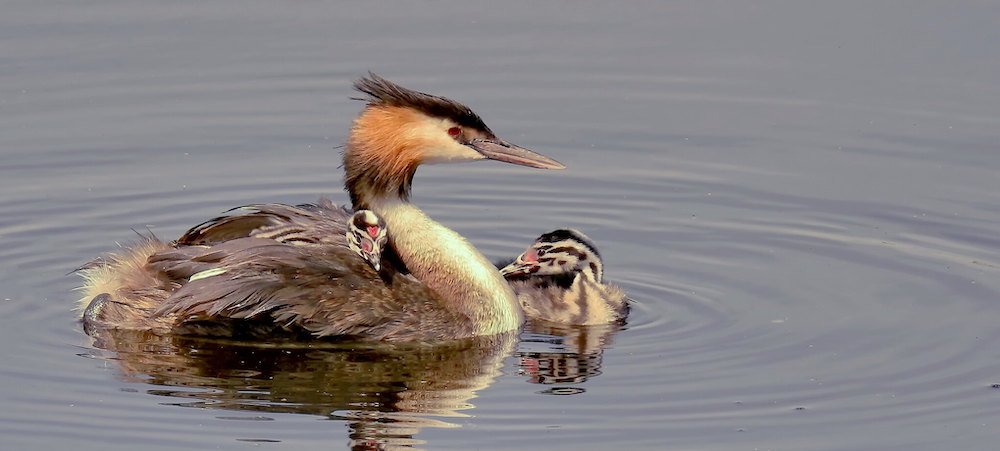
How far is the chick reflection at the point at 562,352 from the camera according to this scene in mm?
9266

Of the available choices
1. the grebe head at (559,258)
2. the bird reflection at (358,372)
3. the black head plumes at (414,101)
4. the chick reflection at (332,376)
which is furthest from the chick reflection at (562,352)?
the black head plumes at (414,101)

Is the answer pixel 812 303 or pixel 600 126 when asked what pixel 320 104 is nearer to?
pixel 600 126

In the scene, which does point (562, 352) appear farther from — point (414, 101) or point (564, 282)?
point (414, 101)

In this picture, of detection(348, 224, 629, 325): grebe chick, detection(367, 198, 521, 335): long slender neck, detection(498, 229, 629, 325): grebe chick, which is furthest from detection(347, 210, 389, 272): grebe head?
detection(498, 229, 629, 325): grebe chick

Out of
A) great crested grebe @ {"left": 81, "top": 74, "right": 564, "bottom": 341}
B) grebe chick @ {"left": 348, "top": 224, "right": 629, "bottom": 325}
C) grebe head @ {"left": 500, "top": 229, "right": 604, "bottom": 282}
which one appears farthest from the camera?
grebe head @ {"left": 500, "top": 229, "right": 604, "bottom": 282}

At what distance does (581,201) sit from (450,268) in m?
2.20

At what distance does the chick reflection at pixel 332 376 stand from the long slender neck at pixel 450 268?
126mm

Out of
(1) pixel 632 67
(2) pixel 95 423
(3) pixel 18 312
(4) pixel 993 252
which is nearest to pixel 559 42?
(1) pixel 632 67

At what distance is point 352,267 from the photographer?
9.84m

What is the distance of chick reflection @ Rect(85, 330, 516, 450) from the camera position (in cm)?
869

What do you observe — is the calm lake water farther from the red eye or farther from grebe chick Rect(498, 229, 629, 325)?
the red eye

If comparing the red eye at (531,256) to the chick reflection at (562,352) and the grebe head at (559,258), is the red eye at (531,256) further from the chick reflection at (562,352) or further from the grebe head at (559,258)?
the chick reflection at (562,352)

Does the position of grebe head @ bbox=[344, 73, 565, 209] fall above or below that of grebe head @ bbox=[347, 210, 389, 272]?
above

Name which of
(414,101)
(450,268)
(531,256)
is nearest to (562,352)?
(450,268)
